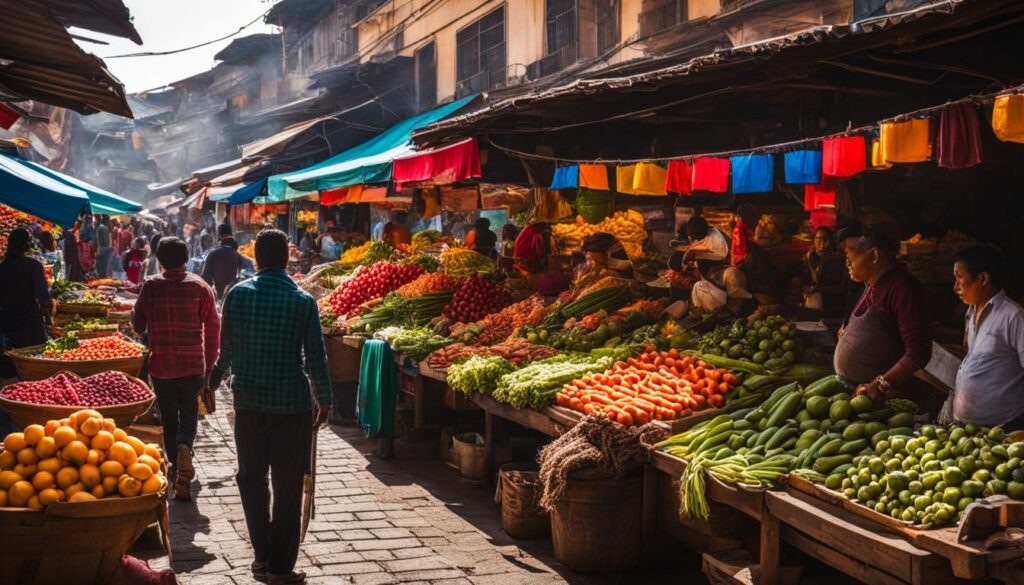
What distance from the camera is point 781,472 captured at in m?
5.39

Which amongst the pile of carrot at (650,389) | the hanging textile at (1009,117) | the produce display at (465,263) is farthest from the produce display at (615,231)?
the hanging textile at (1009,117)

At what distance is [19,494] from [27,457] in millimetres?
260

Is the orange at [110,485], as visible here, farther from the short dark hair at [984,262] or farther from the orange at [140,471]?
the short dark hair at [984,262]

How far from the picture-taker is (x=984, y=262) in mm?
5445

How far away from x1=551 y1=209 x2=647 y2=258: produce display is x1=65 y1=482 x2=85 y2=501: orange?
7.65 metres

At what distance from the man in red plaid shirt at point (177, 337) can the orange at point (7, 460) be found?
109 inches

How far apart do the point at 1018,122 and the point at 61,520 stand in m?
4.97

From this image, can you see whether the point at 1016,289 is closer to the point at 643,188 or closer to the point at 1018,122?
the point at 643,188

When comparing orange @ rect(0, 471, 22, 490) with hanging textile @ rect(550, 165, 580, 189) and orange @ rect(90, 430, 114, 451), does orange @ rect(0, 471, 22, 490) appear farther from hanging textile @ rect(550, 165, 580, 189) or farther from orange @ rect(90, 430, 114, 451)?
hanging textile @ rect(550, 165, 580, 189)

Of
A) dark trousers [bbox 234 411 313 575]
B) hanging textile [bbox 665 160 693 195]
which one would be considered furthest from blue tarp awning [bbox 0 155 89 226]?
hanging textile [bbox 665 160 693 195]

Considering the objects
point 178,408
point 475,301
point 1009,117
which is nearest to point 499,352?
point 475,301

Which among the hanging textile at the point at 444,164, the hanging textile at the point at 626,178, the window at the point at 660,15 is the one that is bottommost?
the hanging textile at the point at 626,178

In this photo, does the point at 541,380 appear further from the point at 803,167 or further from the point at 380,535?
the point at 803,167

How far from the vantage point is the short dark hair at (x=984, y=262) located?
5414mm
